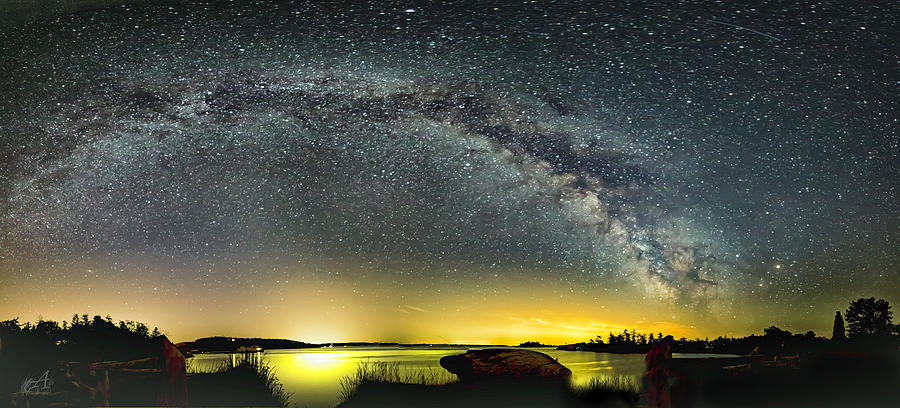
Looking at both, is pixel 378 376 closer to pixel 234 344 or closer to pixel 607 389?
pixel 234 344

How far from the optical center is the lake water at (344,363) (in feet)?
31.3

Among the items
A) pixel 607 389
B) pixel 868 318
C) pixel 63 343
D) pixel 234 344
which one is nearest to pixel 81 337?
pixel 63 343

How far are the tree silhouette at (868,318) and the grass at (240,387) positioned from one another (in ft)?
25.4

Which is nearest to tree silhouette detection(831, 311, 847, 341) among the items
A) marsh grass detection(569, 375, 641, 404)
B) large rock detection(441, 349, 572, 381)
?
marsh grass detection(569, 375, 641, 404)

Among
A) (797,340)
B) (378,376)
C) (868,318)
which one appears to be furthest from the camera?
(378,376)

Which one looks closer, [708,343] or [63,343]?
[708,343]

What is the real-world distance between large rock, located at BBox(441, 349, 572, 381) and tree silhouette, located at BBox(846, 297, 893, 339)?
3875 mm

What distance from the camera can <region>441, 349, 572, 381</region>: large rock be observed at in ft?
34.4

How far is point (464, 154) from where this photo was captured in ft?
30.8

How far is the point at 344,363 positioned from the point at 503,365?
8.06ft

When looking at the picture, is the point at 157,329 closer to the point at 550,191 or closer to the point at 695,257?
the point at 550,191

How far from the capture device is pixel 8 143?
912 cm

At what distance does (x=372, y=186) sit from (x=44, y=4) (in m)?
4.45

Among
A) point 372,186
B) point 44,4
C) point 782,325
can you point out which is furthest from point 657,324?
point 44,4
